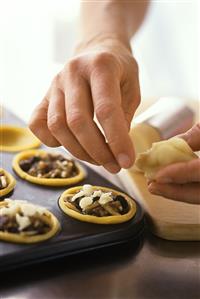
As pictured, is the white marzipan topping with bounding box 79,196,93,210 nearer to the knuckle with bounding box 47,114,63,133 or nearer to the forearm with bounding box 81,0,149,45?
the knuckle with bounding box 47,114,63,133

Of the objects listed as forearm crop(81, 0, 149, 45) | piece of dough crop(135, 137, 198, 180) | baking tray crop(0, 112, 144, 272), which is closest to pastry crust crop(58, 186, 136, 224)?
baking tray crop(0, 112, 144, 272)

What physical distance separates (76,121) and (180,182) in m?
0.25

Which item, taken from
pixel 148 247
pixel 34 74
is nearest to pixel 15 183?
pixel 148 247

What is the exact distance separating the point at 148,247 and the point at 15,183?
0.42 meters

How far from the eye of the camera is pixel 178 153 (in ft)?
4.30

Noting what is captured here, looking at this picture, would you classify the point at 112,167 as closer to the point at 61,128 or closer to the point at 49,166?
the point at 61,128

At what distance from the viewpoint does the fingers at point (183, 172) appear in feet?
3.79

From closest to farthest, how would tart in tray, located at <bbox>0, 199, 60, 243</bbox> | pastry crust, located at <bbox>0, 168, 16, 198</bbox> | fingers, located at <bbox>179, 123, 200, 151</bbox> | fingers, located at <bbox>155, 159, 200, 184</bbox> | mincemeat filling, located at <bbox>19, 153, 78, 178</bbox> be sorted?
fingers, located at <bbox>155, 159, 200, 184</bbox> → tart in tray, located at <bbox>0, 199, 60, 243</bbox> → fingers, located at <bbox>179, 123, 200, 151</bbox> → pastry crust, located at <bbox>0, 168, 16, 198</bbox> → mincemeat filling, located at <bbox>19, 153, 78, 178</bbox>

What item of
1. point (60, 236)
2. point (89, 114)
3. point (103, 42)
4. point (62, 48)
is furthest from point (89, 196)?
point (62, 48)

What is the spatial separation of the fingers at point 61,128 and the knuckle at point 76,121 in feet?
0.17

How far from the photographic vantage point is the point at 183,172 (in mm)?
1163

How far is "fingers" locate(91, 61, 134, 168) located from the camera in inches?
46.4

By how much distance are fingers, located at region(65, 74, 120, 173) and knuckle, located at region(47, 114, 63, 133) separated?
0.13ft

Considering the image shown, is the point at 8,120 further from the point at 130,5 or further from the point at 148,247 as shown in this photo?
the point at 148,247
